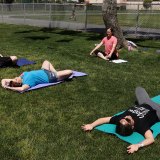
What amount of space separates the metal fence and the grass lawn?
347 inches

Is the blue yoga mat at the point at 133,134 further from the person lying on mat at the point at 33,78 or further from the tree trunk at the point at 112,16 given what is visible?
the tree trunk at the point at 112,16

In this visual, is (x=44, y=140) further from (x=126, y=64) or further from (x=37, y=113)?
(x=126, y=64)

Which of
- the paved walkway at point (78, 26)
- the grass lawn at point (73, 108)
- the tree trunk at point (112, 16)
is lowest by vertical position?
the paved walkway at point (78, 26)

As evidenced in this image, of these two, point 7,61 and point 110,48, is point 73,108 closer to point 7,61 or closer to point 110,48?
point 7,61

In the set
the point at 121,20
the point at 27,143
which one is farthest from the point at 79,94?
the point at 121,20

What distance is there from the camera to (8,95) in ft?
25.2

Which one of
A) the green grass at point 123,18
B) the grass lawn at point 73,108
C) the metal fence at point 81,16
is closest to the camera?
the grass lawn at point 73,108

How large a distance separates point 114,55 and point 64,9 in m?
13.9

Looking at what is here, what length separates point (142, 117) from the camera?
19.0 ft

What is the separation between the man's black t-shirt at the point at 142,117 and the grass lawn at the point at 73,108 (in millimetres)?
317

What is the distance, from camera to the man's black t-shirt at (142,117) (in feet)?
18.6

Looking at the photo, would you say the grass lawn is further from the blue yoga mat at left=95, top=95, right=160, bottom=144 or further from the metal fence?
the metal fence

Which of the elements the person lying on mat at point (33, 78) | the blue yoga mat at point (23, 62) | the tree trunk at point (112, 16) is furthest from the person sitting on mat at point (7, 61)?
the tree trunk at point (112, 16)

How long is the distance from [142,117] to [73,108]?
1695 mm
